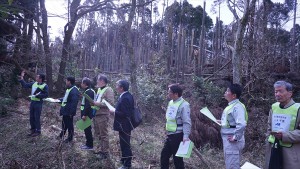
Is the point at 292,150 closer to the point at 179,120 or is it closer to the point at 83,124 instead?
the point at 179,120

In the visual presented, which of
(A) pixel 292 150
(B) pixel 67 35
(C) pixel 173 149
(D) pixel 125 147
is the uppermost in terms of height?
(B) pixel 67 35

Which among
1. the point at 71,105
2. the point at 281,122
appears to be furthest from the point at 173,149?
the point at 71,105

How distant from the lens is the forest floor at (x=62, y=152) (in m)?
5.13

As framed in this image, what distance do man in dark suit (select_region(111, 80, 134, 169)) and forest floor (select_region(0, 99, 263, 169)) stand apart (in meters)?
0.38

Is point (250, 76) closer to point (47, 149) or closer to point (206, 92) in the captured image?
point (206, 92)

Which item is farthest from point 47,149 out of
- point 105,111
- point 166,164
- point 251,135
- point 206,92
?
point 206,92

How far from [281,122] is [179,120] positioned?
1510 millimetres

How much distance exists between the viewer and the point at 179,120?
4.29 m

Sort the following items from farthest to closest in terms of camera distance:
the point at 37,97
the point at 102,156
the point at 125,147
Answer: the point at 37,97 < the point at 102,156 < the point at 125,147

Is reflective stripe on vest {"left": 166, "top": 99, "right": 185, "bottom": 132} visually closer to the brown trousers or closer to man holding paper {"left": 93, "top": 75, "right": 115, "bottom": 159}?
man holding paper {"left": 93, "top": 75, "right": 115, "bottom": 159}

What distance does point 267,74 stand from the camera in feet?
35.3

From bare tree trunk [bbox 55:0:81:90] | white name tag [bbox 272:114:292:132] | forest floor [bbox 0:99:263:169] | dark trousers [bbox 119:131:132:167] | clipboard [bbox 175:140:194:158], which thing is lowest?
forest floor [bbox 0:99:263:169]

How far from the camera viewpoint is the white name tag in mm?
3137

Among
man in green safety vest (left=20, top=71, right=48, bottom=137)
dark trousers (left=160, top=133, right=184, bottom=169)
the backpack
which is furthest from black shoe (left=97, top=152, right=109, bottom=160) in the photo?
man in green safety vest (left=20, top=71, right=48, bottom=137)
